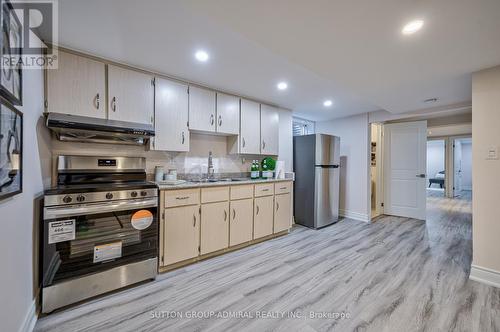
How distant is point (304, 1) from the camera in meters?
1.30

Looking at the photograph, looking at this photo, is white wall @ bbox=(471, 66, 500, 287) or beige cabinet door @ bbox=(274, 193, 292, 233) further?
beige cabinet door @ bbox=(274, 193, 292, 233)

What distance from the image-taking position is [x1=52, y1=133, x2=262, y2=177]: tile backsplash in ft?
7.30

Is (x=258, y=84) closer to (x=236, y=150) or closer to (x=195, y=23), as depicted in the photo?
(x=236, y=150)

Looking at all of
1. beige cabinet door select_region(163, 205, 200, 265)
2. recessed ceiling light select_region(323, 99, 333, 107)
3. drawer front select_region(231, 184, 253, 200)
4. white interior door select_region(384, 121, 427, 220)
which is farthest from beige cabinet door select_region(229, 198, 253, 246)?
white interior door select_region(384, 121, 427, 220)

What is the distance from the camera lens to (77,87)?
2.01m

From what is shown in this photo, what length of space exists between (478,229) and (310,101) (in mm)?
2644

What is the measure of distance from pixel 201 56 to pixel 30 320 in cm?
252

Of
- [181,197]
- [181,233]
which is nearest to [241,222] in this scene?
[181,233]

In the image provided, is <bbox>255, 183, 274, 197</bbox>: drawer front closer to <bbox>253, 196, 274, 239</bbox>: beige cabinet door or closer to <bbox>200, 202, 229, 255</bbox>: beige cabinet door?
<bbox>253, 196, 274, 239</bbox>: beige cabinet door

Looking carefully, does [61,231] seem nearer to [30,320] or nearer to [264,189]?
[30,320]

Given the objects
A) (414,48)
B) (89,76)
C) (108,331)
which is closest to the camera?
(108,331)

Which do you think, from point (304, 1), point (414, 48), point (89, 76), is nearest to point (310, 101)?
point (414, 48)

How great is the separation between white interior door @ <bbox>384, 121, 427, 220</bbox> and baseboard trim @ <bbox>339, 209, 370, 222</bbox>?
1002mm

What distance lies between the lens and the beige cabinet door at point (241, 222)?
2.79 meters
